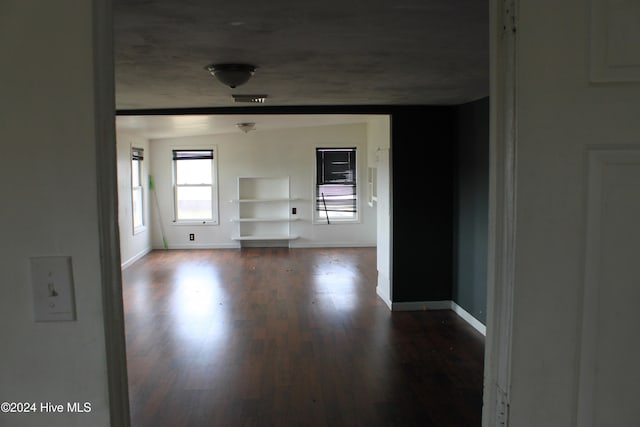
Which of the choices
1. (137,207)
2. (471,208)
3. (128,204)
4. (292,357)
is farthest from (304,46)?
(137,207)

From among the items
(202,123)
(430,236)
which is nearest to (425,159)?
(430,236)

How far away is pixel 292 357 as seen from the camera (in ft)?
14.0

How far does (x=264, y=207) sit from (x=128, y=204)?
9.72 ft

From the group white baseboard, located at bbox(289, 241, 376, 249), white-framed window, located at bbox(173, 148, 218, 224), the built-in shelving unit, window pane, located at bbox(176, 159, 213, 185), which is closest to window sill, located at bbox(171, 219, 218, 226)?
white-framed window, located at bbox(173, 148, 218, 224)

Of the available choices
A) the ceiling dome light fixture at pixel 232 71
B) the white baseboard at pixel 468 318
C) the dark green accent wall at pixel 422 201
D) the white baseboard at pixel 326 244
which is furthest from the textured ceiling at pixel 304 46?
the white baseboard at pixel 326 244

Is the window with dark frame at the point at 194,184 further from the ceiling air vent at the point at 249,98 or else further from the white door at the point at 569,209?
the white door at the point at 569,209

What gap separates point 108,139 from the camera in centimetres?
103

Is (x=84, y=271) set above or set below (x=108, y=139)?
below

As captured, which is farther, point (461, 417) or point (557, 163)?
point (461, 417)

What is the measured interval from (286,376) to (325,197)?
21.9 feet

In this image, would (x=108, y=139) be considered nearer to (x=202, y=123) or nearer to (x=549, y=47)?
(x=549, y=47)

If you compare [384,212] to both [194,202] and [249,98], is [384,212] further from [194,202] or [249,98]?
[194,202]

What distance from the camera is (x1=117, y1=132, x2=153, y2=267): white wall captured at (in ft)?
26.6

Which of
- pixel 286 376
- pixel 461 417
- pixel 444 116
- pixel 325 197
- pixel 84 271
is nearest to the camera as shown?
pixel 84 271
